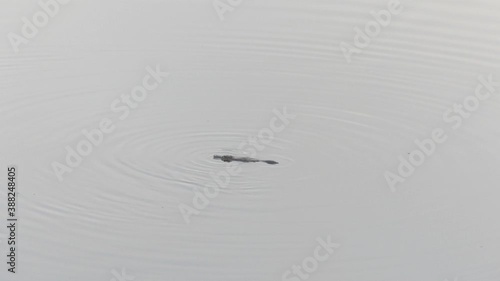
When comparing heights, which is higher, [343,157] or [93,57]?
[93,57]

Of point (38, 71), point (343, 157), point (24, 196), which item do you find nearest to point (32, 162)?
point (24, 196)

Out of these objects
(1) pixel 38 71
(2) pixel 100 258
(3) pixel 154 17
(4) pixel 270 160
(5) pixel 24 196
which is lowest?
(2) pixel 100 258

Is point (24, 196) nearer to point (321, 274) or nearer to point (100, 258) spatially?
point (100, 258)

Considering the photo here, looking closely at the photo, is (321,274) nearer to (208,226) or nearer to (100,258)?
(208,226)

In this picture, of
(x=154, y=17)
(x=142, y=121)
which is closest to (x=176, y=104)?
(x=142, y=121)

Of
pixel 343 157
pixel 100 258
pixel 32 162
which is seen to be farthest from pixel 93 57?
pixel 343 157

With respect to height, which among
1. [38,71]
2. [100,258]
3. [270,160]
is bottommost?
[100,258]

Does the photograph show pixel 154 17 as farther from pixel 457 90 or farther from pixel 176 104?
pixel 457 90

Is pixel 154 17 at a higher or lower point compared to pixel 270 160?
higher
